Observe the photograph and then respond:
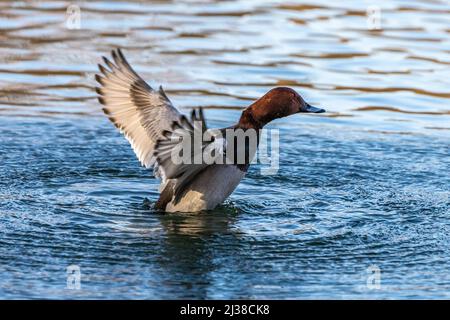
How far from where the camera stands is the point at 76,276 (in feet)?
24.4

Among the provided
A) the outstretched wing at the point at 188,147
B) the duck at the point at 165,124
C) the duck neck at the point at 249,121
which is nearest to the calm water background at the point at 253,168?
the duck at the point at 165,124

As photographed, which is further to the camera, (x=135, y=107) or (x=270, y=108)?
(x=270, y=108)

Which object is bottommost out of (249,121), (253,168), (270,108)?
(253,168)

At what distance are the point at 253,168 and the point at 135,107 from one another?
2037 mm

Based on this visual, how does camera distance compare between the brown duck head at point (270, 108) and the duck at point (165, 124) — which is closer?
the duck at point (165, 124)

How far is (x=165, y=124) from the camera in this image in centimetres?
901

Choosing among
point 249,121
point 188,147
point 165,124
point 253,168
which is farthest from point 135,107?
point 253,168

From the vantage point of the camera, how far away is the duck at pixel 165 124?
29.3 ft

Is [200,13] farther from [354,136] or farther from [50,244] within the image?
[50,244]

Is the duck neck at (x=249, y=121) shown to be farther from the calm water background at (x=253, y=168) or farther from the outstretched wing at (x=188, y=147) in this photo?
the outstretched wing at (x=188, y=147)

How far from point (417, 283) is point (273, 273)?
1.01 meters

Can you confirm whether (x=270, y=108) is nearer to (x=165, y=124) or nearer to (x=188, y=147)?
(x=165, y=124)

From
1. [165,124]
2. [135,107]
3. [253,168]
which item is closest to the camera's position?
[165,124]
